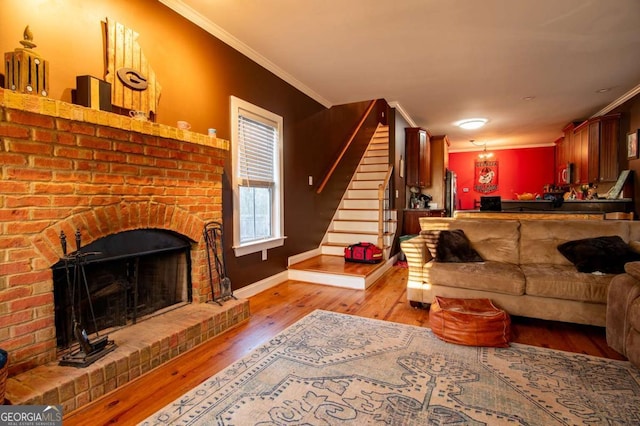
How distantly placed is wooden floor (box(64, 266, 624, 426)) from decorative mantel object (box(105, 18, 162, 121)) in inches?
71.0

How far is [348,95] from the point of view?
194 inches

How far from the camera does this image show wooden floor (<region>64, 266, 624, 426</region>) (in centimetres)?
170

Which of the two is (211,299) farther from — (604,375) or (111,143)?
(604,375)

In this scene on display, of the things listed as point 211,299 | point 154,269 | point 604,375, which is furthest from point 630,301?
point 154,269

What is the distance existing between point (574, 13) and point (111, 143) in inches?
150

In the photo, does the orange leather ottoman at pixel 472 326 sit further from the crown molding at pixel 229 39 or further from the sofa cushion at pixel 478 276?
the crown molding at pixel 229 39

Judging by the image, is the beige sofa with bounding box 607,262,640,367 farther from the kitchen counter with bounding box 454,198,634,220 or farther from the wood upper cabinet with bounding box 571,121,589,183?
the wood upper cabinet with bounding box 571,121,589,183

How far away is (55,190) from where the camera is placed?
1.81m

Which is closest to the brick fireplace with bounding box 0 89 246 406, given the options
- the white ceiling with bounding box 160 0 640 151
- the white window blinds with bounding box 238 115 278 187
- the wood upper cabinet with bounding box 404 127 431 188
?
the white window blinds with bounding box 238 115 278 187

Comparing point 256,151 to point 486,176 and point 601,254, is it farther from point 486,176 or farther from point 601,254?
point 486,176

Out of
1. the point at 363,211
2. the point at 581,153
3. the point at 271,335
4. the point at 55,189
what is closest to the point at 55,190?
the point at 55,189

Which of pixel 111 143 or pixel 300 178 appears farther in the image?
pixel 300 178

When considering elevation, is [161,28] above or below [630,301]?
above

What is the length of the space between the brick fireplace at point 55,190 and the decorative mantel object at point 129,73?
25 centimetres
